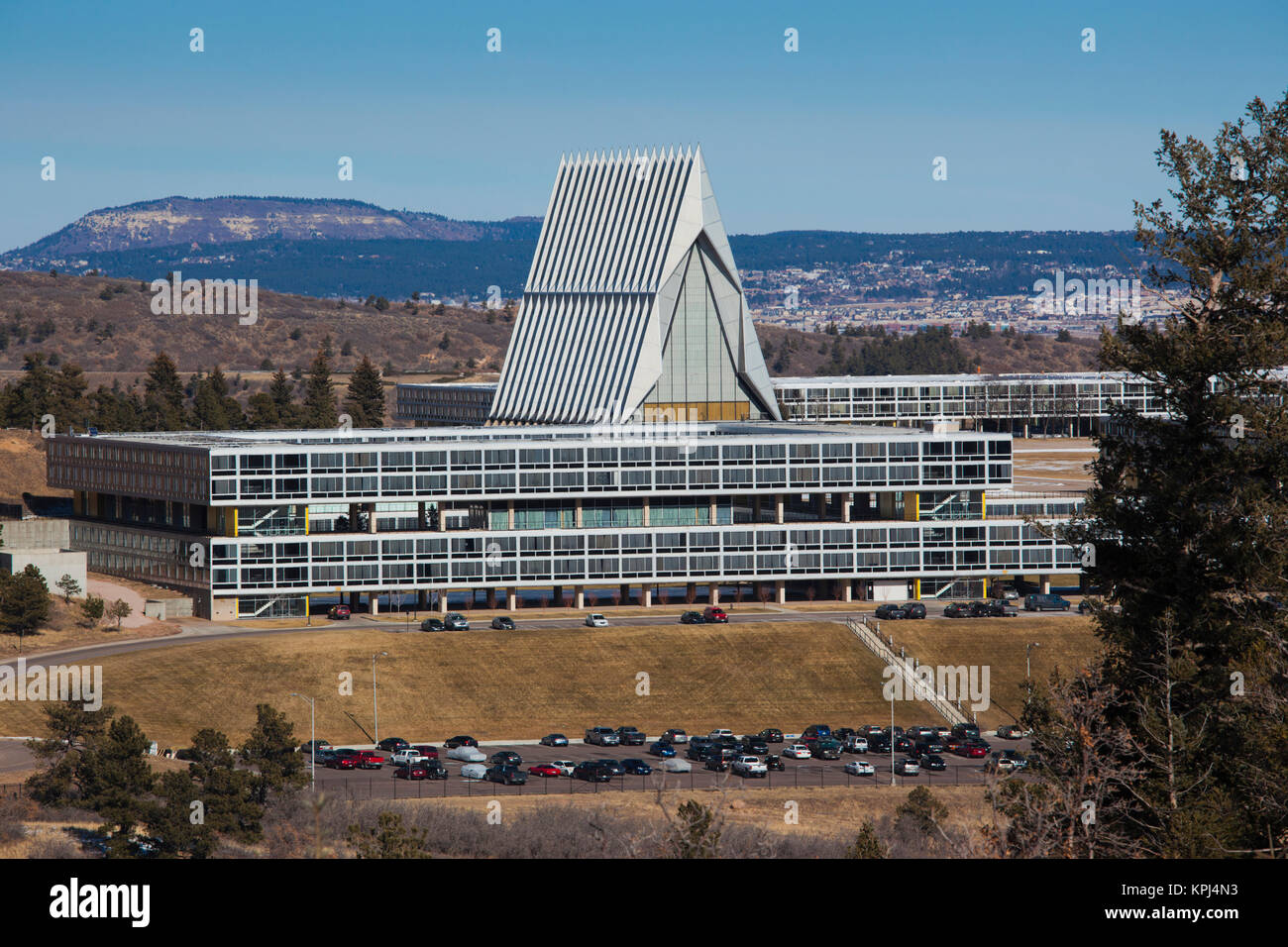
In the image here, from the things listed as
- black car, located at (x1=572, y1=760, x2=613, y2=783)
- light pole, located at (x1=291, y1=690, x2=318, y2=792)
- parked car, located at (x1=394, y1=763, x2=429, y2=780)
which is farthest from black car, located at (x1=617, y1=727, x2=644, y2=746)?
light pole, located at (x1=291, y1=690, x2=318, y2=792)

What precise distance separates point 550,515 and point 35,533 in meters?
44.7

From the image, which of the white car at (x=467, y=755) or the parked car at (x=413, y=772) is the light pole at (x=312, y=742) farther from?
the white car at (x=467, y=755)

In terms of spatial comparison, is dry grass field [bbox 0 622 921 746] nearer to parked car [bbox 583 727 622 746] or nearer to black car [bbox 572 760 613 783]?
parked car [bbox 583 727 622 746]

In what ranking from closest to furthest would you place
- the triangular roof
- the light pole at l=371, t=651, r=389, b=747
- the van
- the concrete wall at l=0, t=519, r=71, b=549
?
1. the light pole at l=371, t=651, r=389, b=747
2. the van
3. the concrete wall at l=0, t=519, r=71, b=549
4. the triangular roof

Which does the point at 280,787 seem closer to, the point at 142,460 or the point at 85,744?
the point at 85,744

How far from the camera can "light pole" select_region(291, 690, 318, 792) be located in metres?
87.4

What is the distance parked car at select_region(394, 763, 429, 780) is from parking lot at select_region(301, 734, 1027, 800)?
22.9 inches

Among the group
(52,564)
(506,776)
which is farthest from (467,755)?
(52,564)

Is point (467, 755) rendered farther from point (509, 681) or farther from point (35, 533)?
point (35, 533)

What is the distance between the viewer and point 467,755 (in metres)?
100

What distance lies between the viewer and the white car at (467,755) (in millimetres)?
100000

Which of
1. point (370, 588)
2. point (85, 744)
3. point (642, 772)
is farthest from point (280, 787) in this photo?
point (370, 588)

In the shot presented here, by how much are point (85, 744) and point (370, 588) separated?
5133 cm

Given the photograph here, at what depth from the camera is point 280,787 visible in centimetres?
8075
